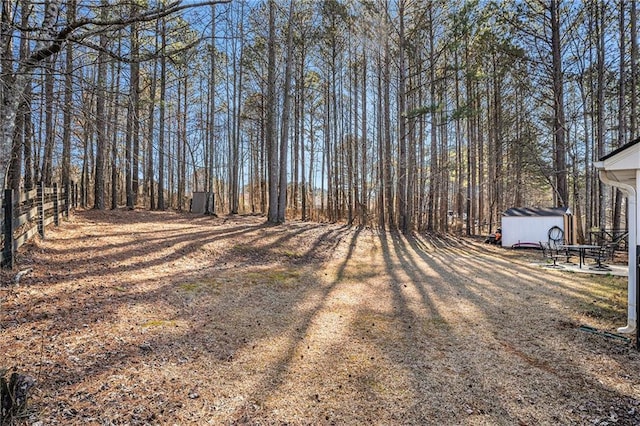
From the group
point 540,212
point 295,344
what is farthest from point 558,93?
point 295,344

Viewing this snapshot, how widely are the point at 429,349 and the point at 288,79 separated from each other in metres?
10.4

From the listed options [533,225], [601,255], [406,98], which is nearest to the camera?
[601,255]

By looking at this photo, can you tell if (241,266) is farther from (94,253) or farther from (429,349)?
(429,349)

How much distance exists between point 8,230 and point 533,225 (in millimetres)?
14770

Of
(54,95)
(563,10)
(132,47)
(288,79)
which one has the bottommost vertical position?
(54,95)

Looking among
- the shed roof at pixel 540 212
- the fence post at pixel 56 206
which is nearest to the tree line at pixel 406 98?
the fence post at pixel 56 206

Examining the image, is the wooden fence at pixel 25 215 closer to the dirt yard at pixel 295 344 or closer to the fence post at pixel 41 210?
the fence post at pixel 41 210

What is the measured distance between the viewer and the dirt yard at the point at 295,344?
8.29 ft

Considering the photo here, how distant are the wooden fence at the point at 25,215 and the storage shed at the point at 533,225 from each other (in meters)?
14.4

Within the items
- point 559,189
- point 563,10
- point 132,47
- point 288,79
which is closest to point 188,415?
point 132,47

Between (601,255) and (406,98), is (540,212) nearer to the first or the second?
(601,255)

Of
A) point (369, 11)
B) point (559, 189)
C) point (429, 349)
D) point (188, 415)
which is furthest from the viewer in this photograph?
point (369, 11)

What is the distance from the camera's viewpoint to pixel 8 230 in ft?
15.1

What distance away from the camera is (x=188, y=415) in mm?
2416
